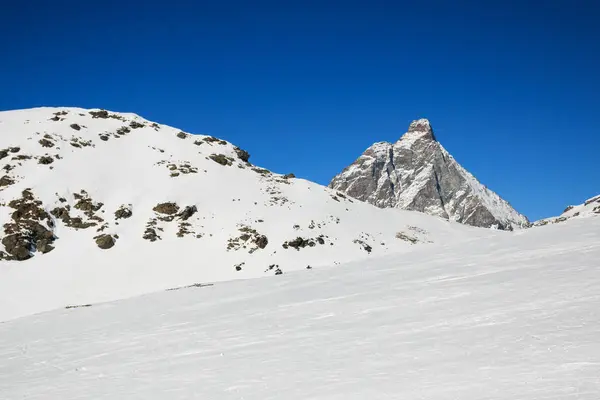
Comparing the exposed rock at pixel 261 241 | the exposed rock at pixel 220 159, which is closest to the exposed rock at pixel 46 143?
the exposed rock at pixel 220 159

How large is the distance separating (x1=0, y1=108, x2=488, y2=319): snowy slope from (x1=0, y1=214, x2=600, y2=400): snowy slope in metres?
22.7

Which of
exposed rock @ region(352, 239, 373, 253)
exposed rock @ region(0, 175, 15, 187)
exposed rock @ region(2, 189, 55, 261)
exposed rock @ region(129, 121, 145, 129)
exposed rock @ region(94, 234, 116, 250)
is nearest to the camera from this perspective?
exposed rock @ region(2, 189, 55, 261)

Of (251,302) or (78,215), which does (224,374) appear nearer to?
(251,302)

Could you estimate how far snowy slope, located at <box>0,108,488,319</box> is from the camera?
44.1m

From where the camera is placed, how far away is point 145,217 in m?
53.8

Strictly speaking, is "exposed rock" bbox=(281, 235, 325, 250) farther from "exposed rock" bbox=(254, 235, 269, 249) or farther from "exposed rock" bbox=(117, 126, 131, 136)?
"exposed rock" bbox=(117, 126, 131, 136)

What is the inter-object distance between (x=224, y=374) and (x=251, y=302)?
30.1 feet

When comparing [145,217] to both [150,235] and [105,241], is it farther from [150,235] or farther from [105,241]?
[105,241]

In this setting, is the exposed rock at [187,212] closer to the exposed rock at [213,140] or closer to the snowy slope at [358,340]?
the exposed rock at [213,140]

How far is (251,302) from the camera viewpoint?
780 inches

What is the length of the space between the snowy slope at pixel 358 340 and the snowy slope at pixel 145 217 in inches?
895

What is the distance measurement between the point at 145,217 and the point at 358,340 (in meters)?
46.0

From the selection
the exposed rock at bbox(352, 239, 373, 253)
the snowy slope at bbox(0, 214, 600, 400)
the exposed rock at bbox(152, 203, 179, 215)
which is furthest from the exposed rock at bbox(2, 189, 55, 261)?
the exposed rock at bbox(352, 239, 373, 253)

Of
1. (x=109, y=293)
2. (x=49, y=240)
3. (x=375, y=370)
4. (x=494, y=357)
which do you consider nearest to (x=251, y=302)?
(x=375, y=370)
